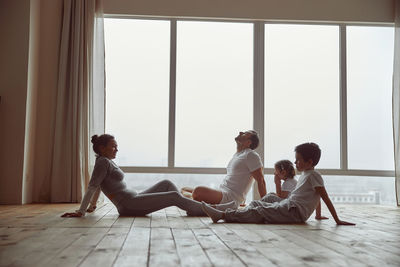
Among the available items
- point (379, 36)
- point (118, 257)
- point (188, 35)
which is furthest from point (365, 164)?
point (118, 257)

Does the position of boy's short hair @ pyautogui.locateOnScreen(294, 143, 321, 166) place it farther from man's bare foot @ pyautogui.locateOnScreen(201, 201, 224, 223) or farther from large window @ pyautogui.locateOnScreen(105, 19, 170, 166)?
large window @ pyautogui.locateOnScreen(105, 19, 170, 166)

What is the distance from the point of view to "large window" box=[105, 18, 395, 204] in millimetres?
5531

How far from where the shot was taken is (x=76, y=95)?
5152mm

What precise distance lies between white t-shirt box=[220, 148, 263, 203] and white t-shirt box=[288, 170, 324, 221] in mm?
744

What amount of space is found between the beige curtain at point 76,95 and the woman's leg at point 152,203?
181 centimetres

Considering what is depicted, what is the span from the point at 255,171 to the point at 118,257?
226 centimetres

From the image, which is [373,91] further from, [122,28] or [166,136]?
[122,28]

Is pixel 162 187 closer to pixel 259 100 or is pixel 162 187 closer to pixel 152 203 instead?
pixel 152 203

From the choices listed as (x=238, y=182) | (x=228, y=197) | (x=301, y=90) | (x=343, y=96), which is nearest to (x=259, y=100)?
(x=301, y=90)

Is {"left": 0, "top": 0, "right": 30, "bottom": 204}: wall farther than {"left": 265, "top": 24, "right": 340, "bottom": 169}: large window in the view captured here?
No

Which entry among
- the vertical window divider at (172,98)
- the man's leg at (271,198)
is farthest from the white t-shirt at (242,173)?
the vertical window divider at (172,98)

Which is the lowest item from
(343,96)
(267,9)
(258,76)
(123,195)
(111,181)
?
(123,195)

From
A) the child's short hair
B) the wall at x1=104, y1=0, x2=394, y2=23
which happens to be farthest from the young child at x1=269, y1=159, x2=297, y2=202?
the wall at x1=104, y1=0, x2=394, y2=23

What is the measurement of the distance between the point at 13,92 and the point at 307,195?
3441 mm
